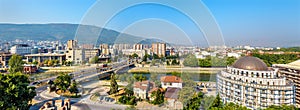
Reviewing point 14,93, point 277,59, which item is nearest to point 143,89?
point 14,93

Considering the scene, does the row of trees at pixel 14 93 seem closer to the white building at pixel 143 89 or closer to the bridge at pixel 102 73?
the white building at pixel 143 89

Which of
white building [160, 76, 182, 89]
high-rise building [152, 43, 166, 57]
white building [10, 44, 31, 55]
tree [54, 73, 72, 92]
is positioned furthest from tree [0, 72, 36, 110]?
white building [10, 44, 31, 55]

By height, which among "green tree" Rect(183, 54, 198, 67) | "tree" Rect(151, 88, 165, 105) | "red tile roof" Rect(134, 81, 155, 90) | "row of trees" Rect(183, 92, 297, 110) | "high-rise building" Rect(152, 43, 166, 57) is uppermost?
"high-rise building" Rect(152, 43, 166, 57)

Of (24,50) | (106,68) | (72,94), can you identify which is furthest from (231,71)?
(24,50)

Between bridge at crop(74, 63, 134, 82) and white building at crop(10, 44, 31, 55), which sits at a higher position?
white building at crop(10, 44, 31, 55)

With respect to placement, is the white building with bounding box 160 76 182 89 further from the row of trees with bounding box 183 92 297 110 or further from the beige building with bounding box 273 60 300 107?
the beige building with bounding box 273 60 300 107

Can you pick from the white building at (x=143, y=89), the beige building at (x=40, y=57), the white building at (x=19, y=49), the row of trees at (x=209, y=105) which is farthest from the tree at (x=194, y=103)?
the white building at (x=19, y=49)
